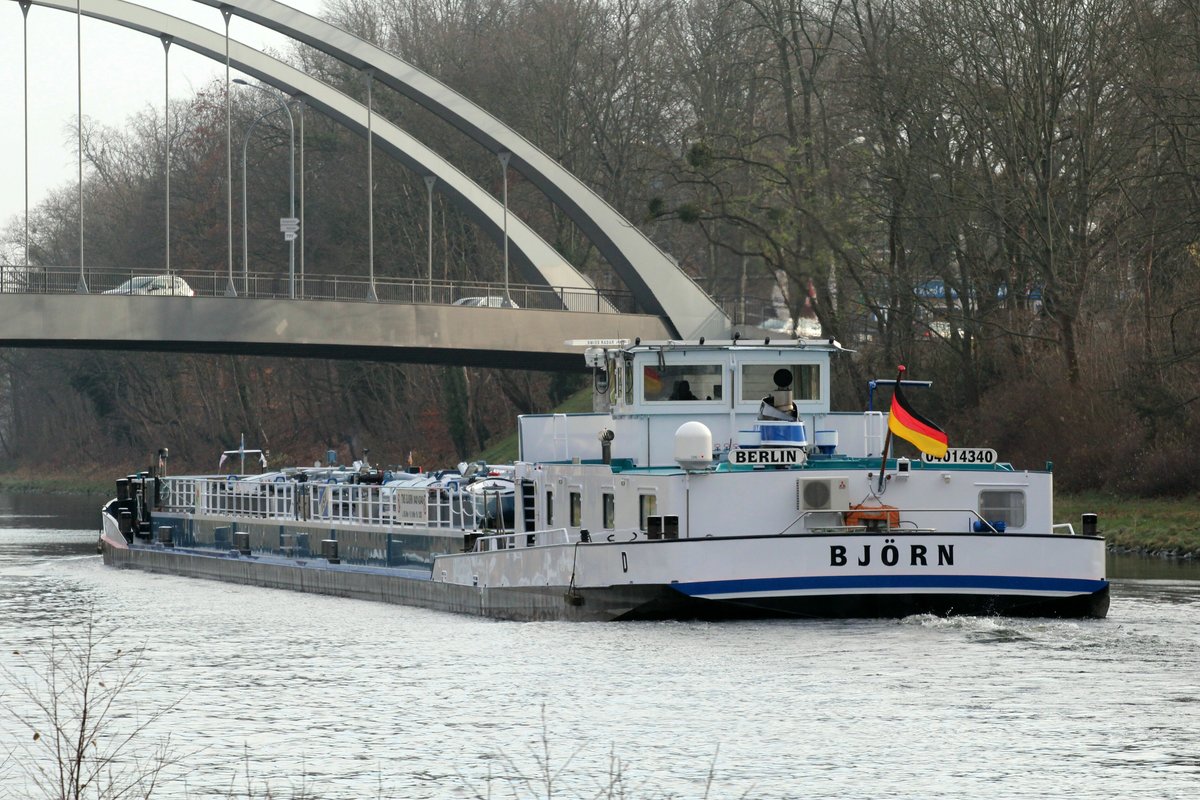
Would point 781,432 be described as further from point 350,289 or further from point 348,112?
point 350,289

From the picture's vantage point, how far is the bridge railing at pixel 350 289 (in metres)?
65.4

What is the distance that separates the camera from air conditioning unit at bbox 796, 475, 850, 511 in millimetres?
26172

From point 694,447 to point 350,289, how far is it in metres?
55.1

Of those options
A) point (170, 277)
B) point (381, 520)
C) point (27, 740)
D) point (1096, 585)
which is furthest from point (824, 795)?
point (170, 277)

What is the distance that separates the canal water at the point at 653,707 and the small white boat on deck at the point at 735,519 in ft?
1.59

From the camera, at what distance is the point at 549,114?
78062 mm

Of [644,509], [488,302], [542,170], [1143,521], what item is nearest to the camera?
[644,509]

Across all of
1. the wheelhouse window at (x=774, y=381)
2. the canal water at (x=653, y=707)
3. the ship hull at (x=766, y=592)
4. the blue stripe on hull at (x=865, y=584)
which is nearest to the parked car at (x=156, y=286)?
the canal water at (x=653, y=707)

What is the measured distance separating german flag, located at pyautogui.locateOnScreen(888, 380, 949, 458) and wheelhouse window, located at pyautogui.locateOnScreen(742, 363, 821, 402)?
4.03 metres

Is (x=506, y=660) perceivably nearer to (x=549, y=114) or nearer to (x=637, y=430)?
(x=637, y=430)

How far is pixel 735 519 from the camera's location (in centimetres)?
2631

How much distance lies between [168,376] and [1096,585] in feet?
248

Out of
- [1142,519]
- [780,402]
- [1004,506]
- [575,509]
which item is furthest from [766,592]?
[1142,519]

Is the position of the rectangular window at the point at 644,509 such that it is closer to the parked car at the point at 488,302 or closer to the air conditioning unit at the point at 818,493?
the air conditioning unit at the point at 818,493
